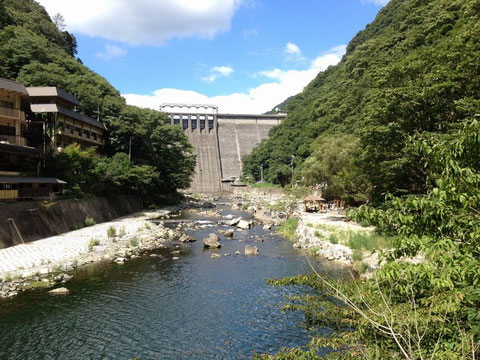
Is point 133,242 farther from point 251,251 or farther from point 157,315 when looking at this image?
point 157,315

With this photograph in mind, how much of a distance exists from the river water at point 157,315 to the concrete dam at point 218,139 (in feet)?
267

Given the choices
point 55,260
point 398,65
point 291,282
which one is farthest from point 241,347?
point 398,65

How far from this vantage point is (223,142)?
113875 millimetres

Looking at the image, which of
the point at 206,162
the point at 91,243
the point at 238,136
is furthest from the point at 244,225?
the point at 238,136

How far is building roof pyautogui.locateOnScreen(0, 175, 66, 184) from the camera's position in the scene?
79.7 ft

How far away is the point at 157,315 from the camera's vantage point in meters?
13.8

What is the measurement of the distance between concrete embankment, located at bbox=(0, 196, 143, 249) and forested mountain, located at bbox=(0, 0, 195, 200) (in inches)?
88.4

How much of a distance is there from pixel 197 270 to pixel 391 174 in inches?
537

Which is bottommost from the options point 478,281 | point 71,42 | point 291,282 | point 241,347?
point 241,347

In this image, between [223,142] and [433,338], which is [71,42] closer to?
[223,142]

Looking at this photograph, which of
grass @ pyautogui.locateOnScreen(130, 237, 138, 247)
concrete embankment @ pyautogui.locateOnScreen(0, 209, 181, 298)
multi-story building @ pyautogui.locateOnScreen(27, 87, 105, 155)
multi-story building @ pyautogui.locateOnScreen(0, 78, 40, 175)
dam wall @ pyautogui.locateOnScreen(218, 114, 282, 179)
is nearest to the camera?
concrete embankment @ pyautogui.locateOnScreen(0, 209, 181, 298)

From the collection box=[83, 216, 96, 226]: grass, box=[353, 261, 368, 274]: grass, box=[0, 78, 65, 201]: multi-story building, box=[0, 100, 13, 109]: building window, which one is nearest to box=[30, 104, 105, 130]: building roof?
box=[0, 78, 65, 201]: multi-story building

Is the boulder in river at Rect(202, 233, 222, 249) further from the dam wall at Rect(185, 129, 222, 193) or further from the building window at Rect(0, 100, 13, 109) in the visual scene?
the dam wall at Rect(185, 129, 222, 193)

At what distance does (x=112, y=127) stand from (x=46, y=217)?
22315 millimetres
